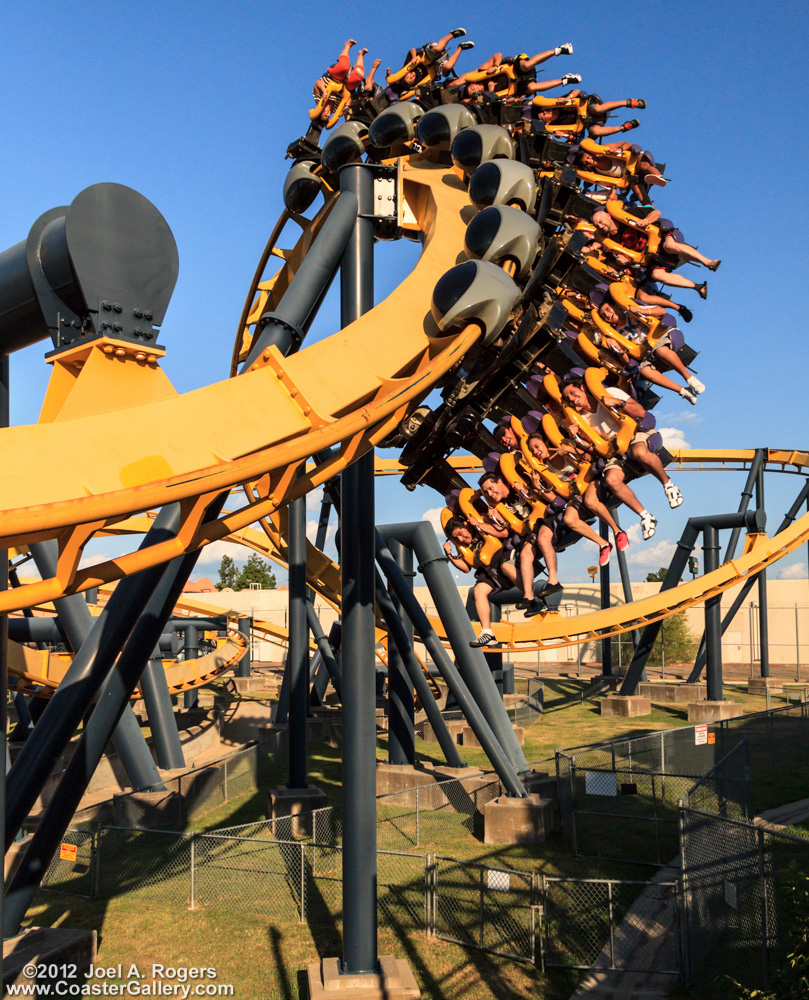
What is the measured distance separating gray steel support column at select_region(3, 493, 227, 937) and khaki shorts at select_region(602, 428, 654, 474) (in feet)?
10.4

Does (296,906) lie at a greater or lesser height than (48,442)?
lesser

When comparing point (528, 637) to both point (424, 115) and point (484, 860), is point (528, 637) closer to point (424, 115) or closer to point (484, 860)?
point (484, 860)

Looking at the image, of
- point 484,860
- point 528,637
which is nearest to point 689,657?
point 528,637

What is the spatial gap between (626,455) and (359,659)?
105 inches

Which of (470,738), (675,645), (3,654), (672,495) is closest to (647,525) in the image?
(672,495)

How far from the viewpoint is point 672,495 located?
6457 millimetres

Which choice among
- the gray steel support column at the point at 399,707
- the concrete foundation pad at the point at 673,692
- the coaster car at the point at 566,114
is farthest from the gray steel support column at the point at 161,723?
the concrete foundation pad at the point at 673,692

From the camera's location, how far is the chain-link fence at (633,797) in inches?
429

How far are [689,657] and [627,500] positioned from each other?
37007 mm

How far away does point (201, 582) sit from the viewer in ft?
266

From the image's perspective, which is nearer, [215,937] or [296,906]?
[215,937]

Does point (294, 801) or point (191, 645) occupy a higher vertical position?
point (191, 645)

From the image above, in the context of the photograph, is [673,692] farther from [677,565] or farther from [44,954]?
[44,954]

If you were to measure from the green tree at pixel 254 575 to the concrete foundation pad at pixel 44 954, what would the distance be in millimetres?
63134
